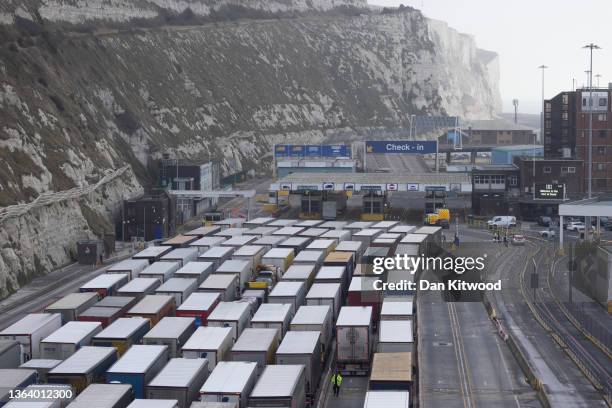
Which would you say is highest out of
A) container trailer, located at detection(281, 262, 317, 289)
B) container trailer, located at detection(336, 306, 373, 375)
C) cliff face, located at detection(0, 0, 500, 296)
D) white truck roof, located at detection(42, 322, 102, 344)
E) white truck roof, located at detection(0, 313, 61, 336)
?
cliff face, located at detection(0, 0, 500, 296)

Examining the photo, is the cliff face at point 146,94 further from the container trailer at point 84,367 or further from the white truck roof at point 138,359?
the white truck roof at point 138,359

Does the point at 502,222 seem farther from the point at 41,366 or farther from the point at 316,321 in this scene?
the point at 41,366

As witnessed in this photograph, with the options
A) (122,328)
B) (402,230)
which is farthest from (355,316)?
(402,230)

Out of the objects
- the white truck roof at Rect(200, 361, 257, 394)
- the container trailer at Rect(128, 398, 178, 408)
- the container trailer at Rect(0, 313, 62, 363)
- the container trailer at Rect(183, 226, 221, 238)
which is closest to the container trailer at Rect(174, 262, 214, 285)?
the container trailer at Rect(0, 313, 62, 363)

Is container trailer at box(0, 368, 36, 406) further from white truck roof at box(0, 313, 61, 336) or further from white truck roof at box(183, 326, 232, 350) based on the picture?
white truck roof at box(183, 326, 232, 350)

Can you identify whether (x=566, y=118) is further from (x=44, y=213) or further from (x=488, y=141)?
(x=488, y=141)

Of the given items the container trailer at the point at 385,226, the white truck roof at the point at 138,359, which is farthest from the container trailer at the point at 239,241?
the white truck roof at the point at 138,359

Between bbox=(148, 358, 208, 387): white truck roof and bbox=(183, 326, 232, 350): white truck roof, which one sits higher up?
bbox=(183, 326, 232, 350): white truck roof
